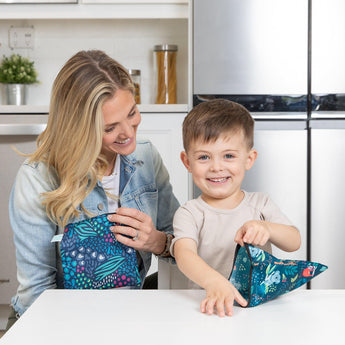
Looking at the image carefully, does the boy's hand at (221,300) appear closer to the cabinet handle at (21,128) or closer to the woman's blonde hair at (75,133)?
the woman's blonde hair at (75,133)

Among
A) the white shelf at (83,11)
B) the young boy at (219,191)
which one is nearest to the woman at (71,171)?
the young boy at (219,191)

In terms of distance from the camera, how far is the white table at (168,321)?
668 mm

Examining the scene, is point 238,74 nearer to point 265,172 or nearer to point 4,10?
point 265,172

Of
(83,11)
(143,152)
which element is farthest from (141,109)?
(143,152)

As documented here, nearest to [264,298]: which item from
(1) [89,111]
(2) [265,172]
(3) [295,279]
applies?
(3) [295,279]

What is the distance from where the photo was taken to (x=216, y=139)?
1164 millimetres

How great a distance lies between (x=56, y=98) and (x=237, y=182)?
0.47m

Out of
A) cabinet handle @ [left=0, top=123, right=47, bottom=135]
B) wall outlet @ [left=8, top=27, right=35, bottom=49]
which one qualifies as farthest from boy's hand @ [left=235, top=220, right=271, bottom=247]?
wall outlet @ [left=8, top=27, right=35, bottom=49]

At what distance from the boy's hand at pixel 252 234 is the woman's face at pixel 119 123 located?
46cm

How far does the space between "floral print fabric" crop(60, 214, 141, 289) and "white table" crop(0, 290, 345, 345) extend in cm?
25

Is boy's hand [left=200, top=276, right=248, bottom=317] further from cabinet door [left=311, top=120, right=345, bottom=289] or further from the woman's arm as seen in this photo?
cabinet door [left=311, top=120, right=345, bottom=289]

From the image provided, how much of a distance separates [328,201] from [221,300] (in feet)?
6.10

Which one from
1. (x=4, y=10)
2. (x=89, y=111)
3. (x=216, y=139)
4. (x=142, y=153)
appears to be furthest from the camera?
(x=4, y=10)

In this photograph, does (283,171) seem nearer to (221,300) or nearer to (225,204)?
(225,204)
